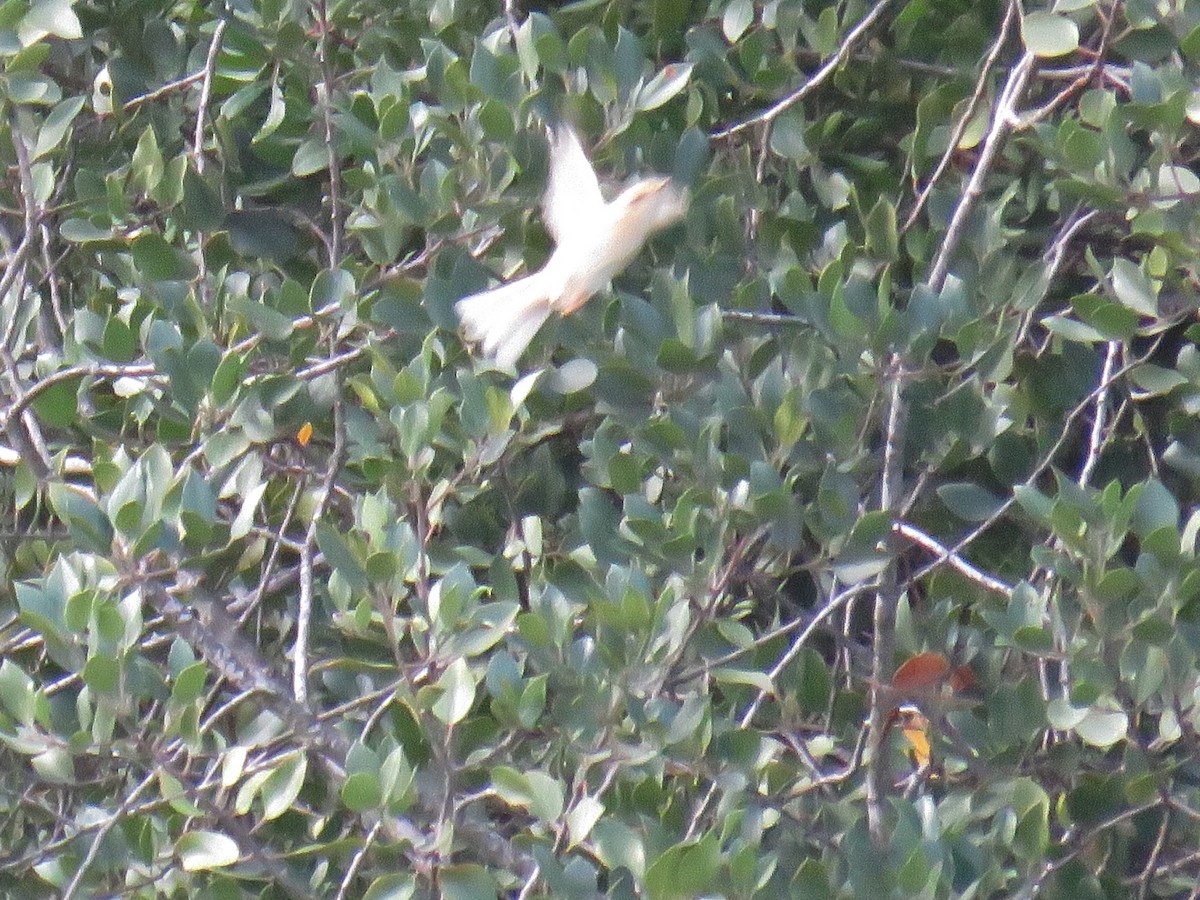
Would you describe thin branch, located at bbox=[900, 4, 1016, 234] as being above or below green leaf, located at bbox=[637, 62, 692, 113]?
below

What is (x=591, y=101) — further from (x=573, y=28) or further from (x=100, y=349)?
(x=100, y=349)

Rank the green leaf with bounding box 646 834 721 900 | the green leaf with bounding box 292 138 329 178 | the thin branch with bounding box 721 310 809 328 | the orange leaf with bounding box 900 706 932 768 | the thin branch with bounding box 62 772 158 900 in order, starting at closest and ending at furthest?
the green leaf with bounding box 646 834 721 900, the thin branch with bounding box 62 772 158 900, the orange leaf with bounding box 900 706 932 768, the thin branch with bounding box 721 310 809 328, the green leaf with bounding box 292 138 329 178

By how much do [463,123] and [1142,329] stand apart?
0.97 metres

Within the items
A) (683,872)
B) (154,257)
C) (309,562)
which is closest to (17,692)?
(309,562)

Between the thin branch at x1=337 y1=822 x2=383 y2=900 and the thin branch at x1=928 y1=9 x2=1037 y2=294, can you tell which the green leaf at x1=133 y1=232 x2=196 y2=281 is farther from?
the thin branch at x1=928 y1=9 x2=1037 y2=294

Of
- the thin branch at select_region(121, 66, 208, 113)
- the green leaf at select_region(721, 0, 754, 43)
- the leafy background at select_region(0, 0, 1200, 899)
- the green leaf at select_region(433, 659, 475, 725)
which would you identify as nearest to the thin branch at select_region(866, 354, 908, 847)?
the leafy background at select_region(0, 0, 1200, 899)

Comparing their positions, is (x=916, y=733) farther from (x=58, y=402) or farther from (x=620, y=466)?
(x=58, y=402)

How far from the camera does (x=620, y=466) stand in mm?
2180

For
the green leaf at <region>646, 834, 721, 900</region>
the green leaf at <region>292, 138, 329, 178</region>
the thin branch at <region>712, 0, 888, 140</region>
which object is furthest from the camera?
the green leaf at <region>292, 138, 329, 178</region>

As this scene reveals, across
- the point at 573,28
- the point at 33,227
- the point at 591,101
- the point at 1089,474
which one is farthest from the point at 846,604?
the point at 33,227

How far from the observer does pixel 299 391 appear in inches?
96.4

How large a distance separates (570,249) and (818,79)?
0.49m

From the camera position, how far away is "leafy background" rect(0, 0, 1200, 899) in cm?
203

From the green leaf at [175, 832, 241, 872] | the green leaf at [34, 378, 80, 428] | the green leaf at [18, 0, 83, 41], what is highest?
the green leaf at [18, 0, 83, 41]
